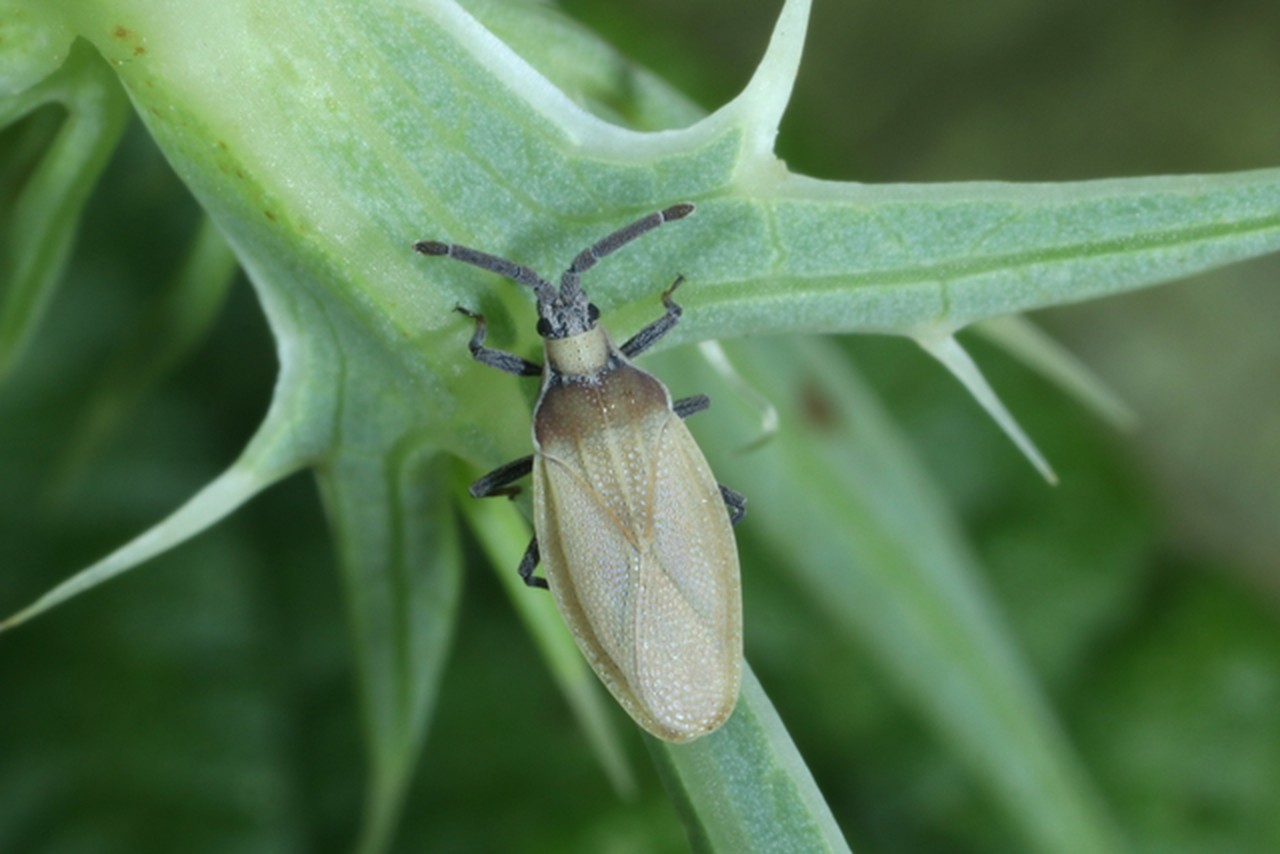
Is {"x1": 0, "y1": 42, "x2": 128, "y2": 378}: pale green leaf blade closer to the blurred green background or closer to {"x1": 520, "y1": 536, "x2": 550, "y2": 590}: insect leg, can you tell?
{"x1": 520, "y1": 536, "x2": 550, "y2": 590}: insect leg

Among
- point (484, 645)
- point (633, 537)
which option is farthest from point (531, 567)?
point (484, 645)

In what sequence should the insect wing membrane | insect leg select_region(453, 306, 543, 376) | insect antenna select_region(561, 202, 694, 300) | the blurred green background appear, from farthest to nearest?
the blurred green background, the insect wing membrane, insect leg select_region(453, 306, 543, 376), insect antenna select_region(561, 202, 694, 300)

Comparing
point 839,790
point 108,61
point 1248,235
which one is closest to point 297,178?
point 108,61

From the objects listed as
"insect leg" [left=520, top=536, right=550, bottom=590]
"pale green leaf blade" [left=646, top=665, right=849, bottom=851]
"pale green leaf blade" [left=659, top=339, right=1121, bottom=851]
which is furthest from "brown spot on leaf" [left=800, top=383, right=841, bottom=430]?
"pale green leaf blade" [left=646, top=665, right=849, bottom=851]

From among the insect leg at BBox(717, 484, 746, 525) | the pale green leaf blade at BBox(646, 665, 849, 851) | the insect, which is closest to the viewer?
the pale green leaf blade at BBox(646, 665, 849, 851)

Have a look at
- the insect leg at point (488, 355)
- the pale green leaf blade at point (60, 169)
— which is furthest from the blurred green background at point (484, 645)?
the insect leg at point (488, 355)

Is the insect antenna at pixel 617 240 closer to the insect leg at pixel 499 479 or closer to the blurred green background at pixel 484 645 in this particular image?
the insect leg at pixel 499 479

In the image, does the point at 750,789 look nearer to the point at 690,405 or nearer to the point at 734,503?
the point at 690,405
